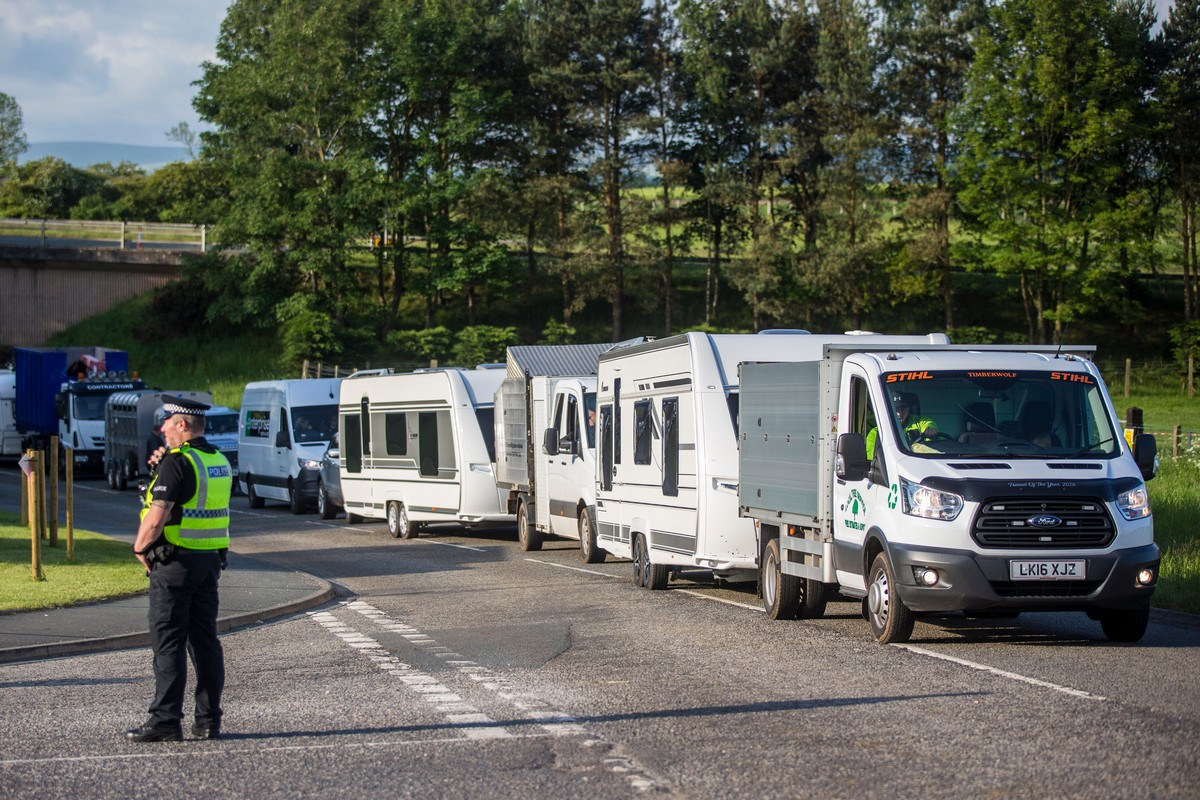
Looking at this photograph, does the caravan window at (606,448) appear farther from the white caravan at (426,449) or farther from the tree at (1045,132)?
the tree at (1045,132)

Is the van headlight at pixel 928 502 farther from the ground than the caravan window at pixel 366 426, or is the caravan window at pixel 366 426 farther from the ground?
the caravan window at pixel 366 426

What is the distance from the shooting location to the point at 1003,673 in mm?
10266

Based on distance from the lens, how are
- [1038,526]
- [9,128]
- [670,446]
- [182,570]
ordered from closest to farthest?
[182,570], [1038,526], [670,446], [9,128]

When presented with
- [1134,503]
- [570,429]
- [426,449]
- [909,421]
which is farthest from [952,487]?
[426,449]

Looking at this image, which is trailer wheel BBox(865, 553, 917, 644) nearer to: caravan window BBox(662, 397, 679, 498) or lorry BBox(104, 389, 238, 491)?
caravan window BBox(662, 397, 679, 498)

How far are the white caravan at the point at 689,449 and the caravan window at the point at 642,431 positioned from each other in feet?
0.04

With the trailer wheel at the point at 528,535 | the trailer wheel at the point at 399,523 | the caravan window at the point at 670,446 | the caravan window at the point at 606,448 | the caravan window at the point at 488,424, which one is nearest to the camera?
the caravan window at the point at 670,446

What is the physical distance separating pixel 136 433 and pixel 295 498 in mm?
10459

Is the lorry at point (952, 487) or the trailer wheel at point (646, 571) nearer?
the lorry at point (952, 487)

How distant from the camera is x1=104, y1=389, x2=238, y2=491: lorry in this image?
4053 cm

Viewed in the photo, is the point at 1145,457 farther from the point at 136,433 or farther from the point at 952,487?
the point at 136,433

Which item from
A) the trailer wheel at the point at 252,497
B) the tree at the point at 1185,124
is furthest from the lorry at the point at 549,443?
the tree at the point at 1185,124

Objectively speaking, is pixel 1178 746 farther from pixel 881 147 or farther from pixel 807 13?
pixel 807 13

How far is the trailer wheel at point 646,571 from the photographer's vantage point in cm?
1652
